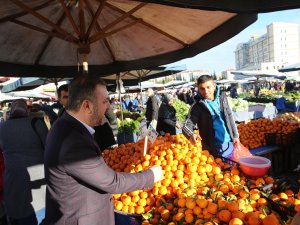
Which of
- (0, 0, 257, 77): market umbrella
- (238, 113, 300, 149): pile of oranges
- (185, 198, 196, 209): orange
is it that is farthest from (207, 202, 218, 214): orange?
(238, 113, 300, 149): pile of oranges

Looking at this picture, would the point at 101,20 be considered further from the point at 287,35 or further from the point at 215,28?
the point at 287,35

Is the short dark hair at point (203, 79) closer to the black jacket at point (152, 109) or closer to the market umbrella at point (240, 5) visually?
the market umbrella at point (240, 5)

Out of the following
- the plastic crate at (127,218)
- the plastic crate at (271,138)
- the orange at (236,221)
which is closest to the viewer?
the orange at (236,221)

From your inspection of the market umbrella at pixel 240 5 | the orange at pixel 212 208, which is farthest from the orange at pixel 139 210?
the market umbrella at pixel 240 5

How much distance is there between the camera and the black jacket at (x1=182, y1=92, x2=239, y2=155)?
11.3 ft

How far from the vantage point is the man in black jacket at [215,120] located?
343cm

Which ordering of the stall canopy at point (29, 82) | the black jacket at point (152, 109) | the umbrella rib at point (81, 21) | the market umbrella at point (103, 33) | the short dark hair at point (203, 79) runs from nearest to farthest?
the umbrella rib at point (81, 21)
the market umbrella at point (103, 33)
the short dark hair at point (203, 79)
the black jacket at point (152, 109)
the stall canopy at point (29, 82)

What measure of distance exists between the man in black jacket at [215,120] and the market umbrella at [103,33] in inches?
21.8

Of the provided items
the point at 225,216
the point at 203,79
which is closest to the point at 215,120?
the point at 203,79

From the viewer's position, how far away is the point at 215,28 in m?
3.29

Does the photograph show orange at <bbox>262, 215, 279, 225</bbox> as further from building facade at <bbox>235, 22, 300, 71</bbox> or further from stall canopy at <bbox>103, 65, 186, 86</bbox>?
building facade at <bbox>235, 22, 300, 71</bbox>

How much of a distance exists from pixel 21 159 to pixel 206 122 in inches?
85.4

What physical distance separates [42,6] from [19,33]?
0.72 m

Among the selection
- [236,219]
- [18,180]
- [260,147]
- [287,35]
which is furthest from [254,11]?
[287,35]
